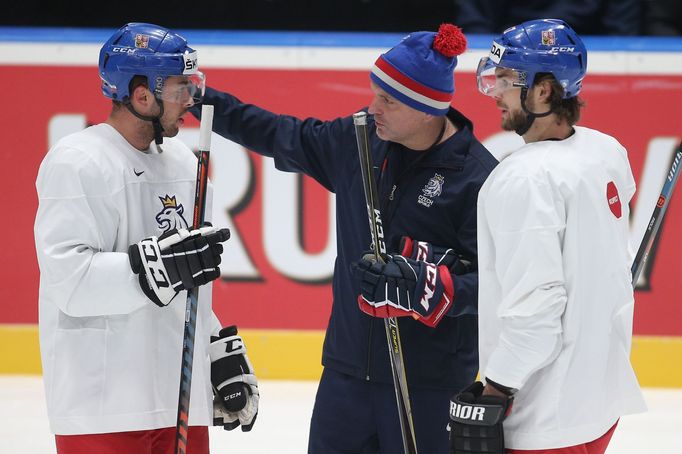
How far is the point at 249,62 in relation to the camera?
16.2ft

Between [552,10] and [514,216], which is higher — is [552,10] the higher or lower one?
the higher one

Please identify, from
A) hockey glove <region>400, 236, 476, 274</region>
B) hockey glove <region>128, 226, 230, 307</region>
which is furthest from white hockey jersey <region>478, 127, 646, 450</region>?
hockey glove <region>128, 226, 230, 307</region>

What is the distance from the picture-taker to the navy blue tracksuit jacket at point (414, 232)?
256cm

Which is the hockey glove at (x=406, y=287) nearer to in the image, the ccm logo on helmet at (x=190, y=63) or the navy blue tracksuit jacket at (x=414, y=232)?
the navy blue tracksuit jacket at (x=414, y=232)

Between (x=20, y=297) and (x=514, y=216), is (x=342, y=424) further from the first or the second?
(x=20, y=297)

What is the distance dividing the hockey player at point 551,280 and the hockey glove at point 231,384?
0.64 metres

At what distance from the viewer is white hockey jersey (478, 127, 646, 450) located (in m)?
2.04

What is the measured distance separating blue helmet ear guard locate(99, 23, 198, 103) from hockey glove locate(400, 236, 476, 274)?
66cm

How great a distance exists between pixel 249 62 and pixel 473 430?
10.4 feet

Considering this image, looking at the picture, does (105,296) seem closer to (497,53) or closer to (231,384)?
(231,384)

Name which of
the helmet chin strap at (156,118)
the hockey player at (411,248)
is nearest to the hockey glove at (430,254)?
the hockey player at (411,248)

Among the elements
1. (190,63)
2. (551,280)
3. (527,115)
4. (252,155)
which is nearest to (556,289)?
(551,280)

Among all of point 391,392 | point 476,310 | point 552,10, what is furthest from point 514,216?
point 552,10

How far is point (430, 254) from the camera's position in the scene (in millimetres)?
2516
